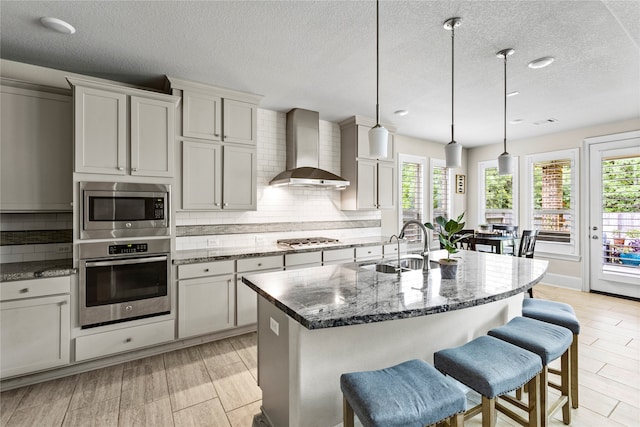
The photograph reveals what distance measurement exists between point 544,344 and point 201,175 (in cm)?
329

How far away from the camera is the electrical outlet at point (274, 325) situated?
1761mm

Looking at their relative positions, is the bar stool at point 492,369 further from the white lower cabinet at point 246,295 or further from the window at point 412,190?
the window at point 412,190

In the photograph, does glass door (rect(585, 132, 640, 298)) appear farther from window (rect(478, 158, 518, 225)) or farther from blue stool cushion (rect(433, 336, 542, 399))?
blue stool cushion (rect(433, 336, 542, 399))

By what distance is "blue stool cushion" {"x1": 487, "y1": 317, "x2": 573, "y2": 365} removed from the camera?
5.60 feet

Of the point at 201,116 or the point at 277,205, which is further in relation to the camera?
the point at 277,205

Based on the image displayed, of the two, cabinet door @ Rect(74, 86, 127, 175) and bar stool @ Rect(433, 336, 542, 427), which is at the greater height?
cabinet door @ Rect(74, 86, 127, 175)

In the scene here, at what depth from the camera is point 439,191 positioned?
249 inches

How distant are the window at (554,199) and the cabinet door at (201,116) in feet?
18.5

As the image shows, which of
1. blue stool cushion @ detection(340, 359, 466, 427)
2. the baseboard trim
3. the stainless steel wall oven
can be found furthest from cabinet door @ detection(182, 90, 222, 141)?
the baseboard trim

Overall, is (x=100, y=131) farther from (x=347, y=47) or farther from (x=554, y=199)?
(x=554, y=199)

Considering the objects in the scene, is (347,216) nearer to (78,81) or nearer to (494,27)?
(494,27)

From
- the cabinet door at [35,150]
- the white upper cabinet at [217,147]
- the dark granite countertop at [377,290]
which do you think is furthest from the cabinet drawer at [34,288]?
the dark granite countertop at [377,290]

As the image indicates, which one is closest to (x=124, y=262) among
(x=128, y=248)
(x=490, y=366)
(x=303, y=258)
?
(x=128, y=248)

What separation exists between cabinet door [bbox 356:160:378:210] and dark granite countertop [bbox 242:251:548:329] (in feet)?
7.75
